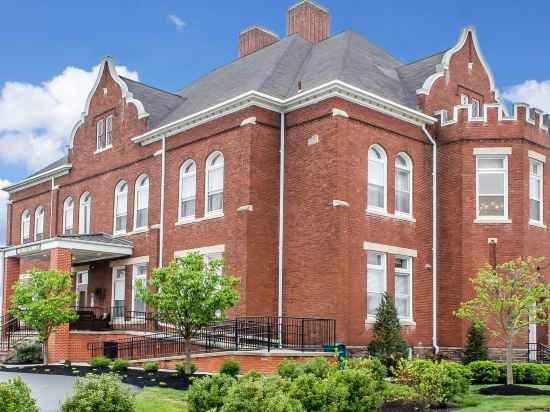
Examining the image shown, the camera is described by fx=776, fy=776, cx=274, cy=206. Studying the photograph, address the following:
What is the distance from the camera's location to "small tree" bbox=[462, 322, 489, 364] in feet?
79.3

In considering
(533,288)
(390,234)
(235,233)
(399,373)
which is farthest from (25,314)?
(533,288)

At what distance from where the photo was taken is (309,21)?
33.7 meters

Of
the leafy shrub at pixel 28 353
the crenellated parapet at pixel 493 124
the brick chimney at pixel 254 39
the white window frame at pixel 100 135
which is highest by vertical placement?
the brick chimney at pixel 254 39

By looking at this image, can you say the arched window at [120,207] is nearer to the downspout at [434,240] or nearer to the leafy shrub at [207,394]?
the downspout at [434,240]

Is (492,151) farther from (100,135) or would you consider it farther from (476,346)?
(100,135)

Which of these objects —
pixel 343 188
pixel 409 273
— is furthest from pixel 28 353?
pixel 409 273

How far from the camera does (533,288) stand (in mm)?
19719

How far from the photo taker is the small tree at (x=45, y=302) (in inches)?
990

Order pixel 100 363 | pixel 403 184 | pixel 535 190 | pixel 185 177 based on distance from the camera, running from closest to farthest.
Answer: pixel 100 363 < pixel 403 184 < pixel 535 190 < pixel 185 177

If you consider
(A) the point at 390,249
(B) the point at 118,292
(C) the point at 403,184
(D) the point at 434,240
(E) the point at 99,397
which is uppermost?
(C) the point at 403,184

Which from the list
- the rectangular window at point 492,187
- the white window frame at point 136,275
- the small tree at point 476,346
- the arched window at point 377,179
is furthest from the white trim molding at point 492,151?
the white window frame at point 136,275

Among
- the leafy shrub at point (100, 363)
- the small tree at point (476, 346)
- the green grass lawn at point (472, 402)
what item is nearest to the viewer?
the green grass lawn at point (472, 402)

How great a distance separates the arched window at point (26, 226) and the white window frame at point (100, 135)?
7.88m

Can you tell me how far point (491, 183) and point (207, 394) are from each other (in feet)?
57.2
